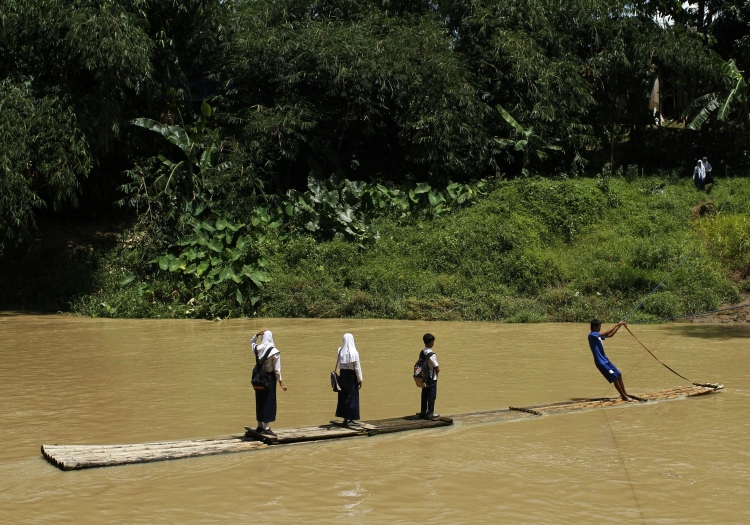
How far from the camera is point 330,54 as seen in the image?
2205cm

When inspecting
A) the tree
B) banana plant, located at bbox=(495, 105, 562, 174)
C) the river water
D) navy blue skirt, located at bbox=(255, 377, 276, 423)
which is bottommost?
the river water

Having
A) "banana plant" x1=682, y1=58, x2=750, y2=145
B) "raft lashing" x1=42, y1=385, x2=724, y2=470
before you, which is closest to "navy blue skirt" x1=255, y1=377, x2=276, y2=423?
"raft lashing" x1=42, y1=385, x2=724, y2=470

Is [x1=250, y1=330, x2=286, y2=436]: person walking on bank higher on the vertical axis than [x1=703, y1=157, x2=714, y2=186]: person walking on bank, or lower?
lower

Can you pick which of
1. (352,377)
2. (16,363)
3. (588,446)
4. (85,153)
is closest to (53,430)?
(352,377)

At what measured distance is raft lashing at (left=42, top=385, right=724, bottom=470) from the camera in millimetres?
7324

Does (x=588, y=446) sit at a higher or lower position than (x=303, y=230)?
lower

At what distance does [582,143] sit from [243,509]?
20031 mm

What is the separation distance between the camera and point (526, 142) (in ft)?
77.4

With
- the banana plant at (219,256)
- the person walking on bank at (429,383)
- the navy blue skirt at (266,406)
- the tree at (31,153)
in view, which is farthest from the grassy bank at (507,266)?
the navy blue skirt at (266,406)

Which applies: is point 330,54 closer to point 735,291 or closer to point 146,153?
point 146,153

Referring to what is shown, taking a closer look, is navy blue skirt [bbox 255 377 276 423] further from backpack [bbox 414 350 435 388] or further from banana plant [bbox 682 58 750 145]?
banana plant [bbox 682 58 750 145]

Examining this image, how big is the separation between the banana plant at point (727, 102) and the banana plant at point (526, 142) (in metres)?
3.98

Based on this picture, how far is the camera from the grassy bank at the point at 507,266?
18.3 meters

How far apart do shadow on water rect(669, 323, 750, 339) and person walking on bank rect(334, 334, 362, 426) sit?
898 centimetres
